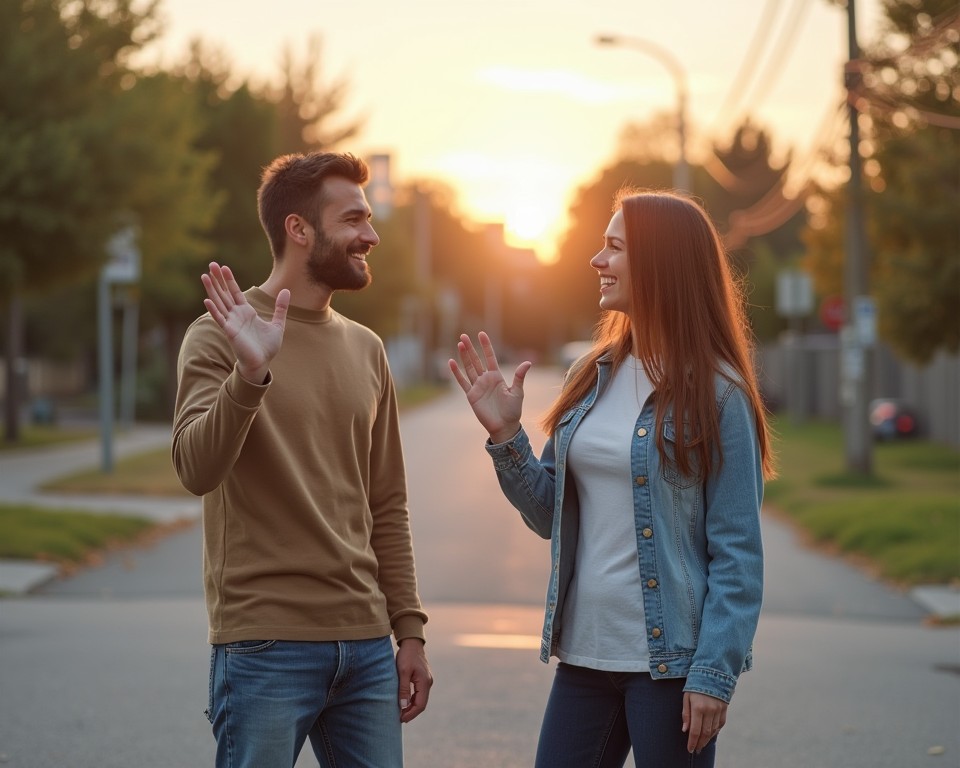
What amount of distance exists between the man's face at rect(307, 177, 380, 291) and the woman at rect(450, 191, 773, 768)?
1.08 ft

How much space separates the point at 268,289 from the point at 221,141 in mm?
32586

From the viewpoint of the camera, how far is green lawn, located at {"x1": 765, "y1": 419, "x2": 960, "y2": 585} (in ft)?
40.3

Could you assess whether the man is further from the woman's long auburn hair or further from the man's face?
the woman's long auburn hair

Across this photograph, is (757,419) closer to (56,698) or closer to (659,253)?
(659,253)

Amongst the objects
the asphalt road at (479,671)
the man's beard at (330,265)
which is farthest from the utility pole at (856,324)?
the man's beard at (330,265)

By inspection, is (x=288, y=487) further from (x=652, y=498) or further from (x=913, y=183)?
(x=913, y=183)

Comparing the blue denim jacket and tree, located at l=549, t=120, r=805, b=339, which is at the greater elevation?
tree, located at l=549, t=120, r=805, b=339

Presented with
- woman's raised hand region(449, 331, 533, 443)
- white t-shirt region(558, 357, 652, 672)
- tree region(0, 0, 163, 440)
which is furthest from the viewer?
tree region(0, 0, 163, 440)

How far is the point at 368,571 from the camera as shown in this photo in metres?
3.58

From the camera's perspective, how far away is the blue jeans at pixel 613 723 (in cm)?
333

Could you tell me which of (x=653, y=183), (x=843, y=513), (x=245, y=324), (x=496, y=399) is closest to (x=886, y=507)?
(x=843, y=513)

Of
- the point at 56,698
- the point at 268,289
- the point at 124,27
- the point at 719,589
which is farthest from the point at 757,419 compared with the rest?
the point at 124,27

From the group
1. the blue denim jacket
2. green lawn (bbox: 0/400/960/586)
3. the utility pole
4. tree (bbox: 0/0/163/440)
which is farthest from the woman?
the utility pole

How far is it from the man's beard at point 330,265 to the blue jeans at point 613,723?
1.08m
